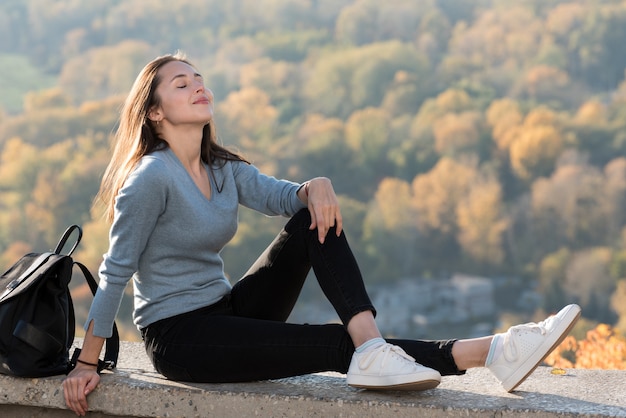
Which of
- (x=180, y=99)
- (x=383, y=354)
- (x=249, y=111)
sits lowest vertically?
(x=383, y=354)

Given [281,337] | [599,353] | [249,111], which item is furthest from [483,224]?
[281,337]

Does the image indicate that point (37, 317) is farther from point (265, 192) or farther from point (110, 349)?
point (265, 192)

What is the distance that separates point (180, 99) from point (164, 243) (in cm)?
42

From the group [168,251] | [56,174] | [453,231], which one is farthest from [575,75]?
[168,251]

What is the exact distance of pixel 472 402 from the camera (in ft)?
6.32

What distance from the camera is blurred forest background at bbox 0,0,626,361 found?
1734 inches

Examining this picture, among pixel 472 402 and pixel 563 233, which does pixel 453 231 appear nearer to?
pixel 563 233

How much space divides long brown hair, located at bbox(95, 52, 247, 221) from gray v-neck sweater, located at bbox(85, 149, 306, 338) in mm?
69

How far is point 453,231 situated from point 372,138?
782 centimetres

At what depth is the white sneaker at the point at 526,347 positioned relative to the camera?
196cm

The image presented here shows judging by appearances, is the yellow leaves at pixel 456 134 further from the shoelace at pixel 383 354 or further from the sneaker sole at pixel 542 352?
the shoelace at pixel 383 354

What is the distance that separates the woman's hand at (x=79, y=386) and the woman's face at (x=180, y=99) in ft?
2.27

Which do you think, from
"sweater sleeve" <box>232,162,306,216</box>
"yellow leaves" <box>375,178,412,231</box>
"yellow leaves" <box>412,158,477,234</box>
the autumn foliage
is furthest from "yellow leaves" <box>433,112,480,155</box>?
"sweater sleeve" <box>232,162,306,216</box>

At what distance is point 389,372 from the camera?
191 cm
